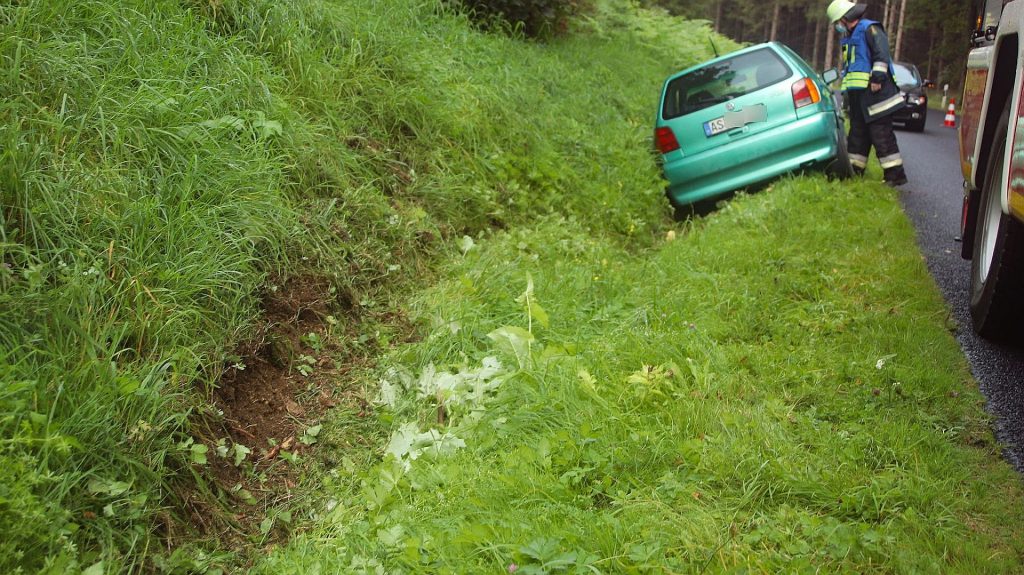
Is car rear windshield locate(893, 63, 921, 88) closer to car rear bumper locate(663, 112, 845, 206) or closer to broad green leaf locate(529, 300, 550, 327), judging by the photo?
car rear bumper locate(663, 112, 845, 206)

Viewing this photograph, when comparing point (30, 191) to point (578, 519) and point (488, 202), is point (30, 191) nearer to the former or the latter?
point (578, 519)

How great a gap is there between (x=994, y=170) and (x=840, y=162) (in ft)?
13.5

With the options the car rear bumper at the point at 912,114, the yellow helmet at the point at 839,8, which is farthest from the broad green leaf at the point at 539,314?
the car rear bumper at the point at 912,114

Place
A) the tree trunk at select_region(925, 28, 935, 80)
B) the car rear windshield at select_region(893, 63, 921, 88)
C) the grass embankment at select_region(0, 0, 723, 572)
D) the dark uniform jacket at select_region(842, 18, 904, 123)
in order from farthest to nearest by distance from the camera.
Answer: the tree trunk at select_region(925, 28, 935, 80), the car rear windshield at select_region(893, 63, 921, 88), the dark uniform jacket at select_region(842, 18, 904, 123), the grass embankment at select_region(0, 0, 723, 572)

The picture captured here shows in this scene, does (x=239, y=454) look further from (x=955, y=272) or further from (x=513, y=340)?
(x=955, y=272)

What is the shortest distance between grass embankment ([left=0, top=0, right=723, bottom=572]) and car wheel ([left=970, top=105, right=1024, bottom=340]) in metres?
3.08

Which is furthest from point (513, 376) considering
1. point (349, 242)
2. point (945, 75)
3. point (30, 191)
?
point (945, 75)

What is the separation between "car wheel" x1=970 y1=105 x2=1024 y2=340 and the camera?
3.65m

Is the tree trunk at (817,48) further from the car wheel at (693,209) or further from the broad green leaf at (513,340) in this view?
the broad green leaf at (513,340)

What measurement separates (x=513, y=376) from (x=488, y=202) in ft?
9.04

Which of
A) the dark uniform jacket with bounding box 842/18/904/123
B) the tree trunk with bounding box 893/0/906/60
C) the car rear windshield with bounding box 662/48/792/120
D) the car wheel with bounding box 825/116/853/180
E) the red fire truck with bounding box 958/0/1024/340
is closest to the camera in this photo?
the red fire truck with bounding box 958/0/1024/340

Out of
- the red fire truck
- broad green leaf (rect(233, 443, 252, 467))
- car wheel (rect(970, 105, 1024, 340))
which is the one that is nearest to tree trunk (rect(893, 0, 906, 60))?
the red fire truck

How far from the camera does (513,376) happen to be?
384 cm

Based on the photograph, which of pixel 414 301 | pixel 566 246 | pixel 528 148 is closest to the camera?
pixel 414 301
